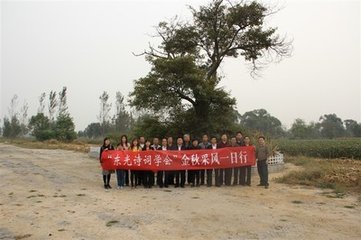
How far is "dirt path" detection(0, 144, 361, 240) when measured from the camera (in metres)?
6.37

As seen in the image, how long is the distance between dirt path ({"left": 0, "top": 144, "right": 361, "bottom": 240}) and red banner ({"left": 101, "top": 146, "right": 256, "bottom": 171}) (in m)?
0.76

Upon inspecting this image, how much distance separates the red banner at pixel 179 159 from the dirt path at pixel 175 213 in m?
0.76

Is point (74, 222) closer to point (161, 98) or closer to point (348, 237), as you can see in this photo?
point (348, 237)

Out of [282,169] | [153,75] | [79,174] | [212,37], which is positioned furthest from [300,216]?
[212,37]

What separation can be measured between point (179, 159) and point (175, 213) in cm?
361

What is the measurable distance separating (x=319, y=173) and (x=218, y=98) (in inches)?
246

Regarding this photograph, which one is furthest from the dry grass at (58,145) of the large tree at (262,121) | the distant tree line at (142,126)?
the large tree at (262,121)

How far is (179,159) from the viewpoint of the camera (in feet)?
37.3

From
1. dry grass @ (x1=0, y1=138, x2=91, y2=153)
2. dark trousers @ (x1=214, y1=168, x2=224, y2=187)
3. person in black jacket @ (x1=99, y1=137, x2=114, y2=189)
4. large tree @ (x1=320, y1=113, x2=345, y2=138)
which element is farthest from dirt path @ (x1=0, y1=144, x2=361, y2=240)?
large tree @ (x1=320, y1=113, x2=345, y2=138)

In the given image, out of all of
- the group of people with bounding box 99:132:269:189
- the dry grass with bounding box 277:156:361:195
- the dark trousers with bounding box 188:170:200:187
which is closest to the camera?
the dry grass with bounding box 277:156:361:195

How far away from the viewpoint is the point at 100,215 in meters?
7.61

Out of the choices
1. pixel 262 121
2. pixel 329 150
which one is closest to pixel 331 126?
pixel 262 121

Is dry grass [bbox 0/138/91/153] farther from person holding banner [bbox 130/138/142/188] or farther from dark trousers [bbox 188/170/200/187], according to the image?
dark trousers [bbox 188/170/200/187]

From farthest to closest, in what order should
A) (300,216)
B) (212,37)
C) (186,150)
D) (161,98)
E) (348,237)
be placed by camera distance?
(212,37), (161,98), (186,150), (300,216), (348,237)
